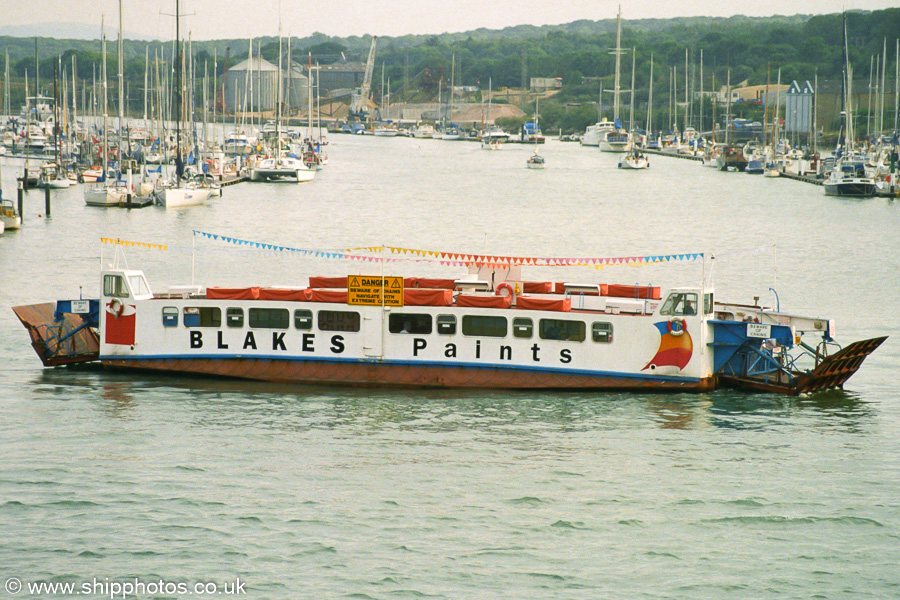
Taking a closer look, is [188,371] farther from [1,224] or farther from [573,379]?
[1,224]


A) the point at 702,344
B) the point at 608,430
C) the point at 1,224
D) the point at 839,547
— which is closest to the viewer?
the point at 839,547

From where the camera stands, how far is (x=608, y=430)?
41.4 m

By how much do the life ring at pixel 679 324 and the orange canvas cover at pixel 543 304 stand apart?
3967mm

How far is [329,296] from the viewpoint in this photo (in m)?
45.9

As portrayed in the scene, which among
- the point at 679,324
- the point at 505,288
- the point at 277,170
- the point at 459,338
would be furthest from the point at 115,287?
the point at 277,170

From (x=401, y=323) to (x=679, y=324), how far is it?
11111mm

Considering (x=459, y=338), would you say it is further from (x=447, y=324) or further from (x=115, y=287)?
(x=115, y=287)

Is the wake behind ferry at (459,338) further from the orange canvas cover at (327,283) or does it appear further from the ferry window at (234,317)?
the orange canvas cover at (327,283)

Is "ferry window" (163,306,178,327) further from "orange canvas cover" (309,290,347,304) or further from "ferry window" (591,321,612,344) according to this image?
"ferry window" (591,321,612,344)

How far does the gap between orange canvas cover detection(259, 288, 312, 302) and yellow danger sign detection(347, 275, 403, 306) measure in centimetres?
191

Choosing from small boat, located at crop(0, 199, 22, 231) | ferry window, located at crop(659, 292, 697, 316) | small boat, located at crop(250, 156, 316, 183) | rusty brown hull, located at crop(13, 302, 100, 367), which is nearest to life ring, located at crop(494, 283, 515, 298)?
ferry window, located at crop(659, 292, 697, 316)

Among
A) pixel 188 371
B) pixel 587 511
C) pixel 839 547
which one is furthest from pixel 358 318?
pixel 839 547

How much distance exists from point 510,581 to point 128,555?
10409 mm

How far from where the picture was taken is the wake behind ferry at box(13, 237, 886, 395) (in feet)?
147
